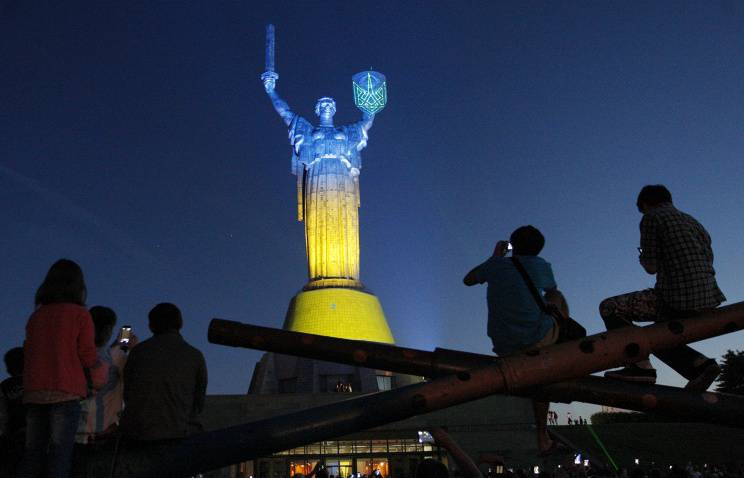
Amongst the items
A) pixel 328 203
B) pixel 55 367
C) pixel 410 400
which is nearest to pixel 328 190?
pixel 328 203

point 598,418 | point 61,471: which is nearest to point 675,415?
point 61,471

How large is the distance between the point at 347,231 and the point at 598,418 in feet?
117

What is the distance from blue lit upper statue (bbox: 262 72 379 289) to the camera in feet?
101

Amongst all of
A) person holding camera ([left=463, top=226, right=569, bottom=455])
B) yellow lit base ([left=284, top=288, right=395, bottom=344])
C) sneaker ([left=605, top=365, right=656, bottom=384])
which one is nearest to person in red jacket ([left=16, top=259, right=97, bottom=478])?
person holding camera ([left=463, top=226, right=569, bottom=455])

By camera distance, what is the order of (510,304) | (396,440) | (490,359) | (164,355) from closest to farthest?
(490,359) → (164,355) → (510,304) → (396,440)

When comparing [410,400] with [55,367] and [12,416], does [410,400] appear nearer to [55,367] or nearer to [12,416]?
[55,367]

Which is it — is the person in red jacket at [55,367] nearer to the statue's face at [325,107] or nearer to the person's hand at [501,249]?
the person's hand at [501,249]

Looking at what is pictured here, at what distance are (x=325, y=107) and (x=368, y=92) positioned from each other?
2.23 metres

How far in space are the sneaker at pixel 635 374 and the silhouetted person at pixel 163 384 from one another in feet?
6.25

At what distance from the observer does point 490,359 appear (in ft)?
9.33

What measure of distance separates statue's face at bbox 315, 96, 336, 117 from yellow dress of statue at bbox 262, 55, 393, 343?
2.87 feet

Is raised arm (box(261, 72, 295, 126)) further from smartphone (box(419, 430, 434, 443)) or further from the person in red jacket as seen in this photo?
the person in red jacket

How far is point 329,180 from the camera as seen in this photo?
100 feet

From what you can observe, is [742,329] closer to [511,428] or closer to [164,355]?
[164,355]
